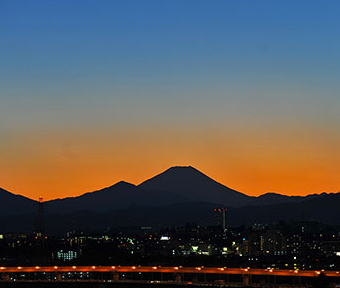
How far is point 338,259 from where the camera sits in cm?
19425

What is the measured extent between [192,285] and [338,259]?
92897 millimetres

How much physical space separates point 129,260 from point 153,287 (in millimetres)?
68294

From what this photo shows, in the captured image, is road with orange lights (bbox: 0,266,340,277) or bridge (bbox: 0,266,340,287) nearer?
road with orange lights (bbox: 0,266,340,277)

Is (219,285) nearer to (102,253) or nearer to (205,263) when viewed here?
(205,263)

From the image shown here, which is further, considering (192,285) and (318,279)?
(192,285)

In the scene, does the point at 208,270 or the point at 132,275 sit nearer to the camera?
the point at 208,270

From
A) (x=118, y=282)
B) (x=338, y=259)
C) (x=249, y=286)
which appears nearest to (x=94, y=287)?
(x=118, y=282)

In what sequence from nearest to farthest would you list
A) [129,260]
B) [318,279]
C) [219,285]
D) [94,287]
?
[318,279] → [219,285] → [94,287] → [129,260]

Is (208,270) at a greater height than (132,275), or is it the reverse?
(208,270)

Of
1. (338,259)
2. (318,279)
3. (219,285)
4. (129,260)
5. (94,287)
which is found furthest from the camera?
(338,259)

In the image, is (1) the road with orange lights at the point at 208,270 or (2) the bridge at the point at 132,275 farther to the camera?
(2) the bridge at the point at 132,275

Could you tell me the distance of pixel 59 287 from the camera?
115500 millimetres

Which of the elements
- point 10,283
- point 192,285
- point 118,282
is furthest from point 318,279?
point 10,283

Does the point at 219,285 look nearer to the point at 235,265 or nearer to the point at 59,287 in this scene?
the point at 59,287
